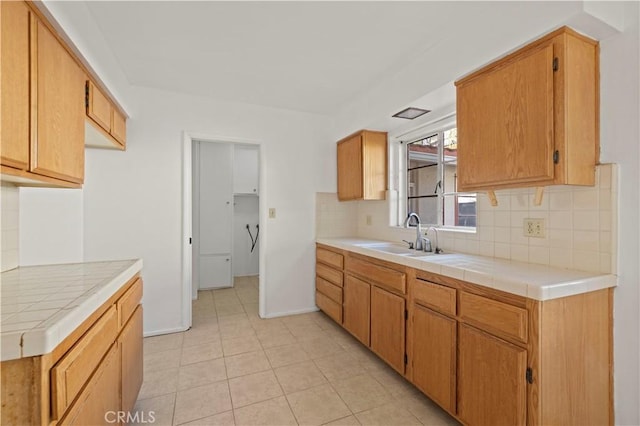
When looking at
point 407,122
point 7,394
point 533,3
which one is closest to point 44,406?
point 7,394

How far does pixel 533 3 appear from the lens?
4.60ft

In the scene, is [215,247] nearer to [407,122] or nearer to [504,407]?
[407,122]

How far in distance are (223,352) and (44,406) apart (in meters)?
1.83

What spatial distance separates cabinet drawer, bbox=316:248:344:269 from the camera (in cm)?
286

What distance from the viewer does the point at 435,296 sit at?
1.68 meters

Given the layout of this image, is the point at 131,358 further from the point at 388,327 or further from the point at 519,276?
the point at 519,276

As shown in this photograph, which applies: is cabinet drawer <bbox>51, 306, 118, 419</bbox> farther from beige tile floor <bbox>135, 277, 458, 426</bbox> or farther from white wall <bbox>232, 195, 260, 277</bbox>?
white wall <bbox>232, 195, 260, 277</bbox>

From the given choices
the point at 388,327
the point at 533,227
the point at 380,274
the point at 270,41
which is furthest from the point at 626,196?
the point at 270,41

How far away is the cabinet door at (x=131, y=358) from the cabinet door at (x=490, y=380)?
172 cm

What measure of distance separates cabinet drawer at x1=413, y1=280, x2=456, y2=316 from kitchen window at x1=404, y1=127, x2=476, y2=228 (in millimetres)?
892

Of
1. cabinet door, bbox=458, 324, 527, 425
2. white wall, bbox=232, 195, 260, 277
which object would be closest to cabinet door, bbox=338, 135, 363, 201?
cabinet door, bbox=458, 324, 527, 425

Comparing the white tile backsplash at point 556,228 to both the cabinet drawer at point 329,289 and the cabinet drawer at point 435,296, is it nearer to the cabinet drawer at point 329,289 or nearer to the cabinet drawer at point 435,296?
the cabinet drawer at point 435,296

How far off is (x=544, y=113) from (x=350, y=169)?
6.60 ft

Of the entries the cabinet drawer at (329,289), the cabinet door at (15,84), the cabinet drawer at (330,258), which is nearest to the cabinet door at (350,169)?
the cabinet drawer at (330,258)
